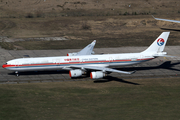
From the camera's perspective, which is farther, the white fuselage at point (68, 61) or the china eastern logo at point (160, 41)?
the china eastern logo at point (160, 41)

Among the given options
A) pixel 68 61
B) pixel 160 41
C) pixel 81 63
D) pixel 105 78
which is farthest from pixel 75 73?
pixel 160 41

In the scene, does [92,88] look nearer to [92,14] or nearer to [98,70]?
[98,70]

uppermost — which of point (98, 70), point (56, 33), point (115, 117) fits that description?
point (56, 33)

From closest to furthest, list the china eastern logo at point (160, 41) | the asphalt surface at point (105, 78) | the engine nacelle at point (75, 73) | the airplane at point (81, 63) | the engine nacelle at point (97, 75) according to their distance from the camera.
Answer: the engine nacelle at point (97, 75)
the airplane at point (81, 63)
the engine nacelle at point (75, 73)
the asphalt surface at point (105, 78)
the china eastern logo at point (160, 41)

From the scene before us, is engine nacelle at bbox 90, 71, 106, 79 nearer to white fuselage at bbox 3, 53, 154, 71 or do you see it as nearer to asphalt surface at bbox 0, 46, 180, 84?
white fuselage at bbox 3, 53, 154, 71

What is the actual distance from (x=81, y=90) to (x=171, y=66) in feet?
99.1

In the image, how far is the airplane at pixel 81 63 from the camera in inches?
2421

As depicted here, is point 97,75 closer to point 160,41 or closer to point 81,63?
point 81,63

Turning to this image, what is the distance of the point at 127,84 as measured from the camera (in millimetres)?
62656

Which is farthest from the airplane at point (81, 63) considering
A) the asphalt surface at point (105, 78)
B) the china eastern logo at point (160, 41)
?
the asphalt surface at point (105, 78)

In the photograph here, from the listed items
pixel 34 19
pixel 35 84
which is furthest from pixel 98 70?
pixel 34 19

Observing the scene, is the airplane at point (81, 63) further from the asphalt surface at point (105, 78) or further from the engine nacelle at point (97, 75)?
the asphalt surface at point (105, 78)

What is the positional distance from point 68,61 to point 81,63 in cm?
307

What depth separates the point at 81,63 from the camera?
208 feet
